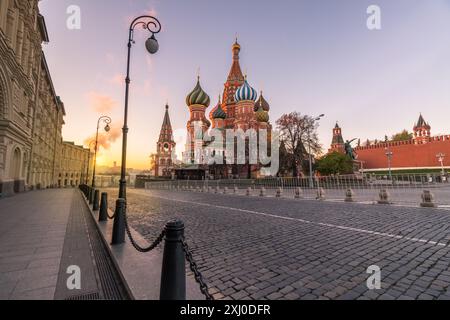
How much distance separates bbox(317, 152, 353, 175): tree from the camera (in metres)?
44.4

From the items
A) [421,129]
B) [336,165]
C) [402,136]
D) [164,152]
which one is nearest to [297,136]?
[336,165]

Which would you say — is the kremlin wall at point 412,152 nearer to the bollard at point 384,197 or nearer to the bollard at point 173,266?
the bollard at point 384,197

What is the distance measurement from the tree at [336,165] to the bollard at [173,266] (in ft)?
158

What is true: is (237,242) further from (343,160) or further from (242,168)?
(343,160)

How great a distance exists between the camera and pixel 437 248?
13.1 feet

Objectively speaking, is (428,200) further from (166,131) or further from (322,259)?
(166,131)

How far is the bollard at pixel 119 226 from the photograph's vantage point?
14.5ft

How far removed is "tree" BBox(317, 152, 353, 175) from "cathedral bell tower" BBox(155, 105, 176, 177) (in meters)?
39.0

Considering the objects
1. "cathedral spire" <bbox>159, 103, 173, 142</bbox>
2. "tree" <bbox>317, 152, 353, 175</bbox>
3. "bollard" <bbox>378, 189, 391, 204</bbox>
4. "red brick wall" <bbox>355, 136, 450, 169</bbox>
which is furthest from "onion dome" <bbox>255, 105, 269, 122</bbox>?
"red brick wall" <bbox>355, 136, 450, 169</bbox>

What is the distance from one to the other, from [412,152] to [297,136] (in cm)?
5152

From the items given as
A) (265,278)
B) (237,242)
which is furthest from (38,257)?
(265,278)

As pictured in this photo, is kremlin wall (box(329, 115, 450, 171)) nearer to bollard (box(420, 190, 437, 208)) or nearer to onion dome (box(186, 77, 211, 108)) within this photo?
onion dome (box(186, 77, 211, 108))

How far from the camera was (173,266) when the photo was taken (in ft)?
6.73
